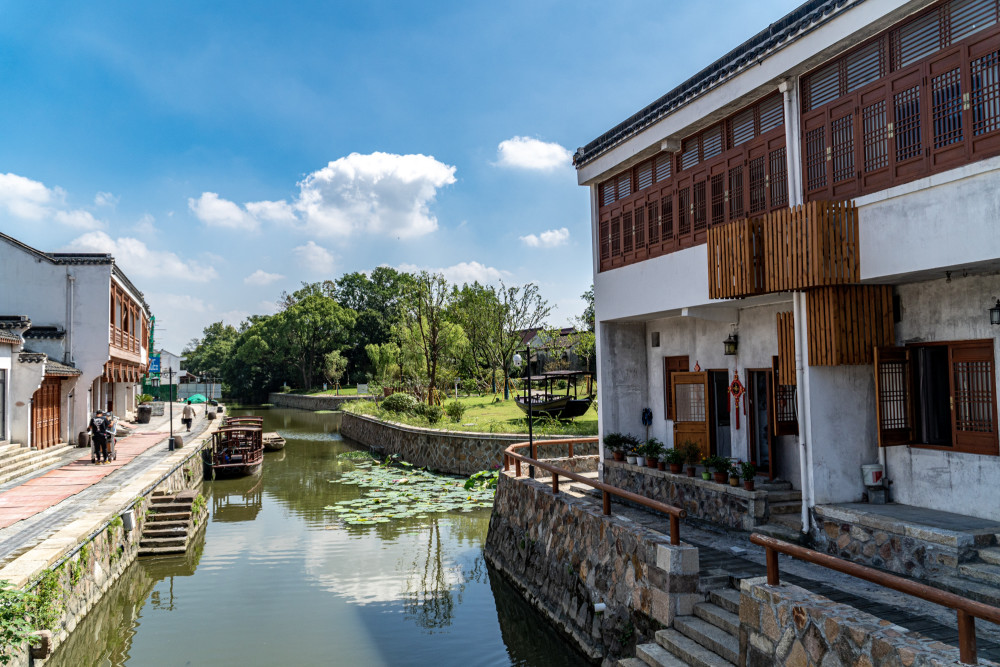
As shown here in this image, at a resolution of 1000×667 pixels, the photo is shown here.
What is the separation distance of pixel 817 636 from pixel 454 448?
65.3 ft

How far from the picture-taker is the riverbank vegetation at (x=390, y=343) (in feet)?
127

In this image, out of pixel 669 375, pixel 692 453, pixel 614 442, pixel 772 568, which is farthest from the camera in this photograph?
pixel 614 442

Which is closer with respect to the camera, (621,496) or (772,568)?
(772,568)

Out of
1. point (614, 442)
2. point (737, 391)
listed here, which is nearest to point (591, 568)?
point (737, 391)

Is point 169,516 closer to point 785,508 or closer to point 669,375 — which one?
point 669,375

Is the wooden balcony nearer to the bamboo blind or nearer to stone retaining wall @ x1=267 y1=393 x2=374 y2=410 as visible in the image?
the bamboo blind

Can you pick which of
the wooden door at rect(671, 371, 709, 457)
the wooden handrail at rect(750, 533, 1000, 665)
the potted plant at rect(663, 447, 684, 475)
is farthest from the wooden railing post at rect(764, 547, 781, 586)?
the wooden door at rect(671, 371, 709, 457)

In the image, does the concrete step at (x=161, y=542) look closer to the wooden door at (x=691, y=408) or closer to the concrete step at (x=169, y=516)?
the concrete step at (x=169, y=516)

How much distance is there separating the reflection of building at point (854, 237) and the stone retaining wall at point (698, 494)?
119 cm

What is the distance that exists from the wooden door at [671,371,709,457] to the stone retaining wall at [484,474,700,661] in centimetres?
303

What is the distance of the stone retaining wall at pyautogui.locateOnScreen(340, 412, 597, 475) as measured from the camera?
2284cm

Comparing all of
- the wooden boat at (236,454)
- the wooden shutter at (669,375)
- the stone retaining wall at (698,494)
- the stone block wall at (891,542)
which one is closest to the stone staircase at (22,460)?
the wooden boat at (236,454)

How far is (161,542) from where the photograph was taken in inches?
587

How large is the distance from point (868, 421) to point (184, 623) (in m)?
11.1
